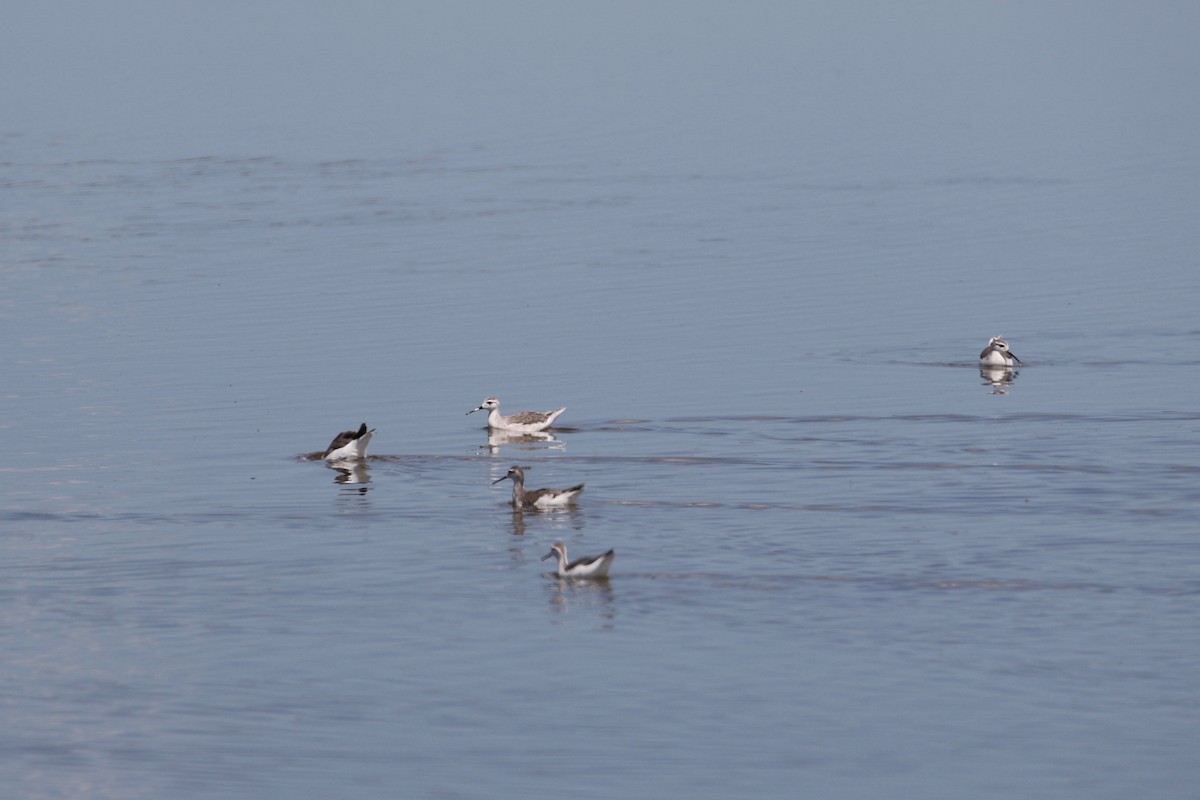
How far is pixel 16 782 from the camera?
15.5 metres

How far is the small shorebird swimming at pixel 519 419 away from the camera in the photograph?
95.5ft

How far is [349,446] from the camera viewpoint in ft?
88.3

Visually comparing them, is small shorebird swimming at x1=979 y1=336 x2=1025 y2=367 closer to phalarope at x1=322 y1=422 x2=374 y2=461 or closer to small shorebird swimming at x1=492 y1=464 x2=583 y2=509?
small shorebird swimming at x1=492 y1=464 x2=583 y2=509

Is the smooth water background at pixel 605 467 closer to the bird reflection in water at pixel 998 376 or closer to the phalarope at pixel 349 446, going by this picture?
the bird reflection in water at pixel 998 376

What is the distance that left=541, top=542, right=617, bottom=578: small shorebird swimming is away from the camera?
2009 centimetres

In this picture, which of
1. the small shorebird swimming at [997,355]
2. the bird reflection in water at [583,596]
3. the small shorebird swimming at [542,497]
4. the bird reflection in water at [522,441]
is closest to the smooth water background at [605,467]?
the bird reflection in water at [583,596]

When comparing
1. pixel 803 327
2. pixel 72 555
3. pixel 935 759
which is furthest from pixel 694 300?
pixel 935 759

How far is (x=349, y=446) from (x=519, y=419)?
3.15 metres

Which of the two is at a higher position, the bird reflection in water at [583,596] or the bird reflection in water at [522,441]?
the bird reflection in water at [522,441]

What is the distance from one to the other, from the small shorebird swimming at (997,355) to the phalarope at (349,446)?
36.7ft

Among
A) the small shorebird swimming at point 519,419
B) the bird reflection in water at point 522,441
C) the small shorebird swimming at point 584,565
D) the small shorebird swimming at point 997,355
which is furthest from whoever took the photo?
the small shorebird swimming at point 997,355

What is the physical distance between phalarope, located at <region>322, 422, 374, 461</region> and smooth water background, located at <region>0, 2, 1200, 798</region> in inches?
15.6

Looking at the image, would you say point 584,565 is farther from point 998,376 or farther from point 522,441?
point 998,376

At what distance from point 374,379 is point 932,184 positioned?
95.7 ft
